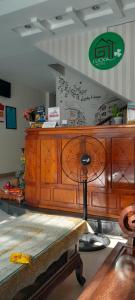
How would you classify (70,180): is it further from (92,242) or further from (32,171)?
(92,242)

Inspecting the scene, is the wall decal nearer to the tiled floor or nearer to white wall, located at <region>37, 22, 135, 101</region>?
white wall, located at <region>37, 22, 135, 101</region>

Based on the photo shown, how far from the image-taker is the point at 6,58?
561cm

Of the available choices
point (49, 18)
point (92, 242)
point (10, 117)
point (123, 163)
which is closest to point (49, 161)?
point (123, 163)

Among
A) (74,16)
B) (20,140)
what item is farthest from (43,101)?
(74,16)

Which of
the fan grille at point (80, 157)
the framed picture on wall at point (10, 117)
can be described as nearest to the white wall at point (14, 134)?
the framed picture on wall at point (10, 117)

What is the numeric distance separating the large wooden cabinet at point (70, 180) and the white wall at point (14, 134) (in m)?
3.83

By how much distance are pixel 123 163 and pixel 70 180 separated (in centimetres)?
77

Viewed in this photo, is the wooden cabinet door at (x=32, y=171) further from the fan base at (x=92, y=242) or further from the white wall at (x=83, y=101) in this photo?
the white wall at (x=83, y=101)

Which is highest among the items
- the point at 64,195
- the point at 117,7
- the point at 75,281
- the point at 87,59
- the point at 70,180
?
the point at 117,7

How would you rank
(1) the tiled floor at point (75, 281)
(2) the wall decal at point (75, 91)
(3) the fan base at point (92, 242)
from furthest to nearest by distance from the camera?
(2) the wall decal at point (75, 91), (3) the fan base at point (92, 242), (1) the tiled floor at point (75, 281)

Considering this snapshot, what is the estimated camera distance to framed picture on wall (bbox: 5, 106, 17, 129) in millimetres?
7520

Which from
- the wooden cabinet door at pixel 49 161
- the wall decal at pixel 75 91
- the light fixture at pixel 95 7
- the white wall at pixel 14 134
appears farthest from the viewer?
the white wall at pixel 14 134

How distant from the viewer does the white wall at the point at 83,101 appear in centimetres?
478
